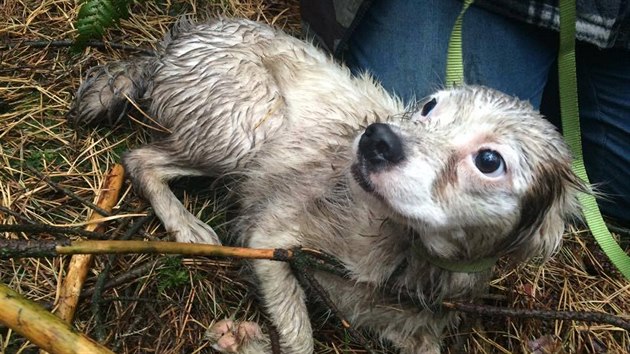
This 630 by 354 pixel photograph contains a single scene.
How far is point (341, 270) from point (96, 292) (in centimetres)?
106

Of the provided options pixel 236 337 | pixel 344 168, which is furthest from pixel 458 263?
pixel 236 337

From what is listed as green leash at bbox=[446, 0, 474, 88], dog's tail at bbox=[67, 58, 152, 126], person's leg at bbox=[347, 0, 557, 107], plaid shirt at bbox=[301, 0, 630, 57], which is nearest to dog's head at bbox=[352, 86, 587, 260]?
green leash at bbox=[446, 0, 474, 88]

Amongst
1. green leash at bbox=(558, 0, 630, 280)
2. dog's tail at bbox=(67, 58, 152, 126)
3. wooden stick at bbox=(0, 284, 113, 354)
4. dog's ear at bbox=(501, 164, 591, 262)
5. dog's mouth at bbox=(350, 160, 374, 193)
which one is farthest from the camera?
dog's tail at bbox=(67, 58, 152, 126)

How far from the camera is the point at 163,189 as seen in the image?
3498 millimetres

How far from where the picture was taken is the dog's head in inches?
97.0

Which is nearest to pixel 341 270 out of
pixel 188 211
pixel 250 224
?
pixel 250 224

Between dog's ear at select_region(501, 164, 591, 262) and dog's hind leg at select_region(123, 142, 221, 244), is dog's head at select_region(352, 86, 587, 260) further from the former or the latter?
dog's hind leg at select_region(123, 142, 221, 244)

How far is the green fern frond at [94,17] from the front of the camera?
11.8ft

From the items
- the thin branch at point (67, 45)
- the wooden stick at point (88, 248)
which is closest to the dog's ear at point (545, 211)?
the wooden stick at point (88, 248)

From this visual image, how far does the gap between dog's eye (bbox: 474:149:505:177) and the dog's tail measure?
1.94 metres

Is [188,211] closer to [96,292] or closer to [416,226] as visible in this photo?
[96,292]

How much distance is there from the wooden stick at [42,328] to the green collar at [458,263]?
1288 millimetres

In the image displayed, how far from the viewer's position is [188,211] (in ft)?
11.8

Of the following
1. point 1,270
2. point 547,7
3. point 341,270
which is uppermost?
point 547,7
